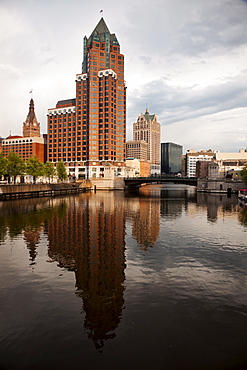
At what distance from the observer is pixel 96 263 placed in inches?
1013

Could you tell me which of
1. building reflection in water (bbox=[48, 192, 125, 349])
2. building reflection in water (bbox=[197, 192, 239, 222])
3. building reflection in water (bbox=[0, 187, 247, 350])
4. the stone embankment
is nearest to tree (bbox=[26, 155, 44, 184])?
the stone embankment

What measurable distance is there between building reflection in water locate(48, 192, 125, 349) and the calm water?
0.09m

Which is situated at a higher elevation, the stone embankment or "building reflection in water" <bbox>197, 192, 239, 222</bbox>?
the stone embankment

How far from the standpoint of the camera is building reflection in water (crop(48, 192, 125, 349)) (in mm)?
16078

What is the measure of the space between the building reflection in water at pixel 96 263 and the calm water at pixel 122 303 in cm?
9

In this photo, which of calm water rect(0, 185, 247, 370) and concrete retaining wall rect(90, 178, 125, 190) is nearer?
calm water rect(0, 185, 247, 370)

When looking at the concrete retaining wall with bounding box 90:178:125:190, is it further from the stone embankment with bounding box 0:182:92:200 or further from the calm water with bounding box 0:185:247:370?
the calm water with bounding box 0:185:247:370

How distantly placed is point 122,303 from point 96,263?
8162mm

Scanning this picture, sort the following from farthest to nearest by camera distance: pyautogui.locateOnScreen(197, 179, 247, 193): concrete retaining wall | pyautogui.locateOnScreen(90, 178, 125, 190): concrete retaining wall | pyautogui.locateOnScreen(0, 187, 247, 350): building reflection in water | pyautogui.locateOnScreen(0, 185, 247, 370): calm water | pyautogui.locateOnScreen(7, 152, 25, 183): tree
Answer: pyautogui.locateOnScreen(90, 178, 125, 190): concrete retaining wall
pyautogui.locateOnScreen(197, 179, 247, 193): concrete retaining wall
pyautogui.locateOnScreen(7, 152, 25, 183): tree
pyautogui.locateOnScreen(0, 187, 247, 350): building reflection in water
pyautogui.locateOnScreen(0, 185, 247, 370): calm water

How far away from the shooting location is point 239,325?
51.1 ft

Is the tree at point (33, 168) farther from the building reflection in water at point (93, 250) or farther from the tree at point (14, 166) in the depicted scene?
the building reflection in water at point (93, 250)

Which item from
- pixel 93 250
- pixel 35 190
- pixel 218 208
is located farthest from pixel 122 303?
pixel 35 190

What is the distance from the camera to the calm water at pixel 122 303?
515 inches

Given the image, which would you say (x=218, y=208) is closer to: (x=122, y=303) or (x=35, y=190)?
(x=122, y=303)
